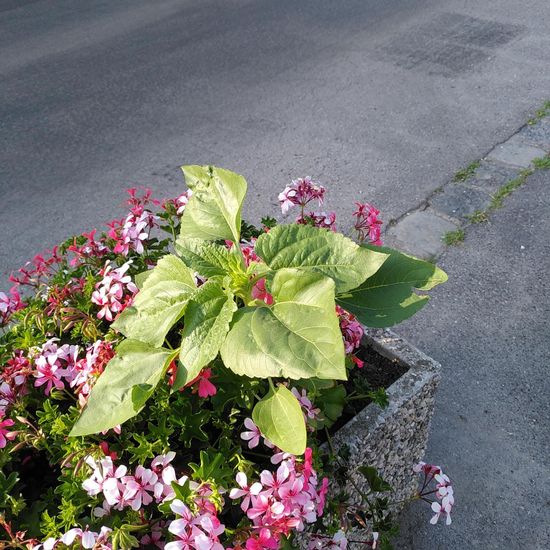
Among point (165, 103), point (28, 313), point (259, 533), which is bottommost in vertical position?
point (165, 103)

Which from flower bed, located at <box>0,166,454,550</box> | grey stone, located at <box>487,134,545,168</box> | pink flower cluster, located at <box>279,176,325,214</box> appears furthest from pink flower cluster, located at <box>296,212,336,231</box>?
grey stone, located at <box>487,134,545,168</box>

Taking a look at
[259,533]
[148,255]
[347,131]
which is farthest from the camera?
[347,131]

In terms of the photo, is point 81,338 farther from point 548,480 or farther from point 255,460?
point 548,480

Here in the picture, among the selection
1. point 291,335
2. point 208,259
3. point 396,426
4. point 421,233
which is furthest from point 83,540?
point 421,233

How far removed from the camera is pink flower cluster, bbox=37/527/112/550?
1273 millimetres

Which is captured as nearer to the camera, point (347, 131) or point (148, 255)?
Answer: point (148, 255)

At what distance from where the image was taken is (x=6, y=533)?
1.45 metres

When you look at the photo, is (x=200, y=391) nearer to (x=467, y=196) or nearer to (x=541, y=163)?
(x=467, y=196)

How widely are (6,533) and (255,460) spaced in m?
0.63

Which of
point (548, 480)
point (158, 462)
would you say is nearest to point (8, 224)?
point (158, 462)

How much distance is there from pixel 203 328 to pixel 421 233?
2.59 meters

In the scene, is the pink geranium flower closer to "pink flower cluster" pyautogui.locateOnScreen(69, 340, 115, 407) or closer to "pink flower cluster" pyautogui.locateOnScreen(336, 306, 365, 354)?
"pink flower cluster" pyautogui.locateOnScreen(69, 340, 115, 407)

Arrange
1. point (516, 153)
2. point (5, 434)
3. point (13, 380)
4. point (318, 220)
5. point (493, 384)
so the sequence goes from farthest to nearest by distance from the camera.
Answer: point (516, 153) < point (493, 384) < point (318, 220) < point (13, 380) < point (5, 434)

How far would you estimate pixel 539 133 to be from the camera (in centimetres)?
482
